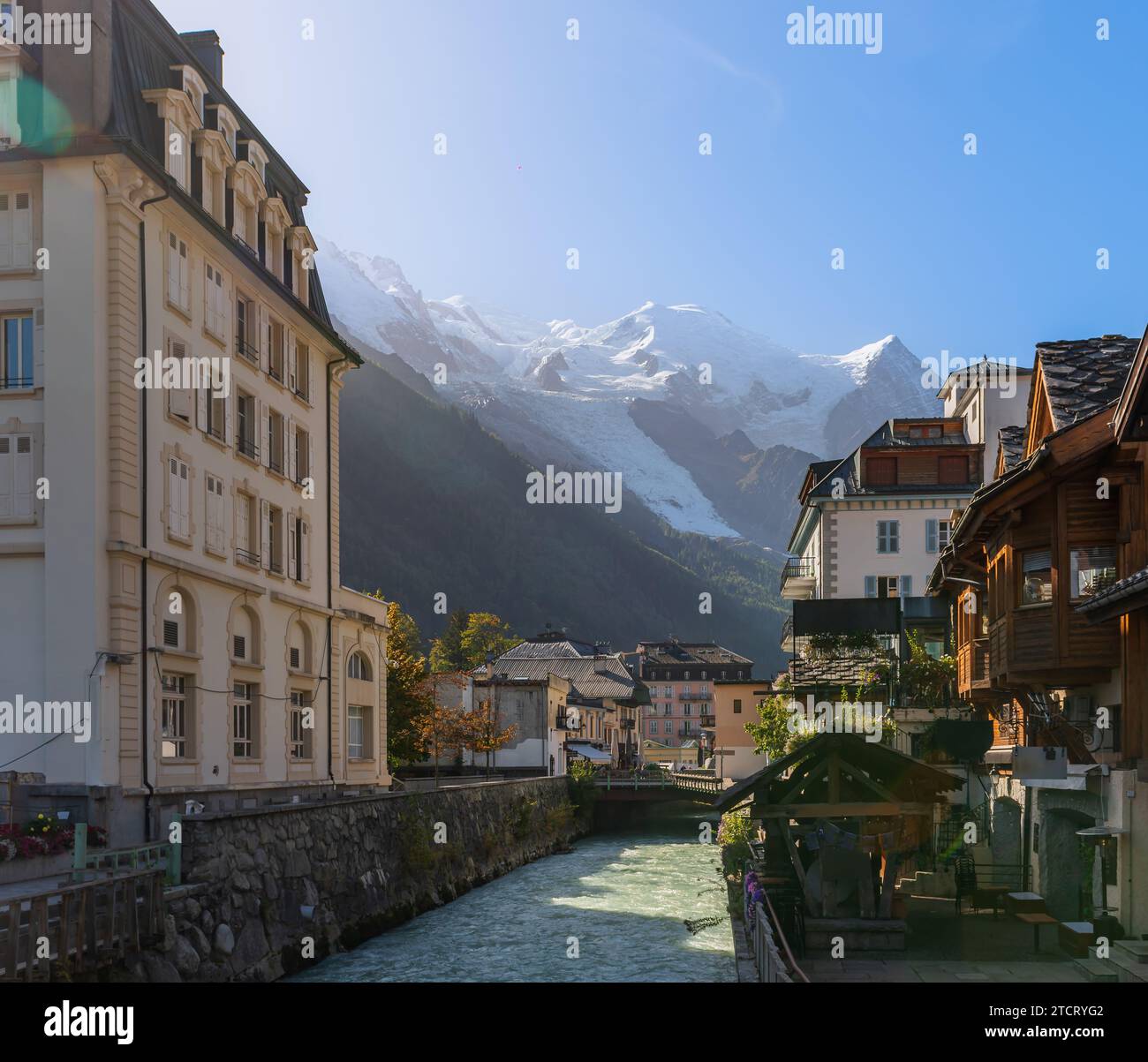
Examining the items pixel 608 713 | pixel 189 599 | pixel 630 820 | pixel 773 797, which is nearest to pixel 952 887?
pixel 773 797

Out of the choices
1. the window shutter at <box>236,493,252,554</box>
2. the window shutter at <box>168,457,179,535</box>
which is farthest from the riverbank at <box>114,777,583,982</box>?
the window shutter at <box>236,493,252,554</box>

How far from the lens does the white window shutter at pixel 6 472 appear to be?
29328 mm

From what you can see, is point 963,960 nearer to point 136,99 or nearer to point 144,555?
point 144,555

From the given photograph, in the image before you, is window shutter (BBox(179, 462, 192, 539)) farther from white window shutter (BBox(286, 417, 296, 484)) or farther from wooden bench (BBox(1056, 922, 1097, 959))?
wooden bench (BBox(1056, 922, 1097, 959))

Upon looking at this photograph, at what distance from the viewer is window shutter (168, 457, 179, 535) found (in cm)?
3203

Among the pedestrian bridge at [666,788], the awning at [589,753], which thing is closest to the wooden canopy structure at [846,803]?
the pedestrian bridge at [666,788]

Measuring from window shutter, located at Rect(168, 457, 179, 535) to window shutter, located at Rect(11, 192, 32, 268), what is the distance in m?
5.36

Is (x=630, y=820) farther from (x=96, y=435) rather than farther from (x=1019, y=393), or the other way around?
(x=96, y=435)

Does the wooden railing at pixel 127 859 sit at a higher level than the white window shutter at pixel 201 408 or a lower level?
lower

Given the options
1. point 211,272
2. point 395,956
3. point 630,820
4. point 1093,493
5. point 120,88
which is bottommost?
point 630,820

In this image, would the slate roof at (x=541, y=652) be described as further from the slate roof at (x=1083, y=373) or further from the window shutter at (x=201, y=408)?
the slate roof at (x=1083, y=373)

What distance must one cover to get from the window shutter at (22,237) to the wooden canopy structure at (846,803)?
18.5 m
